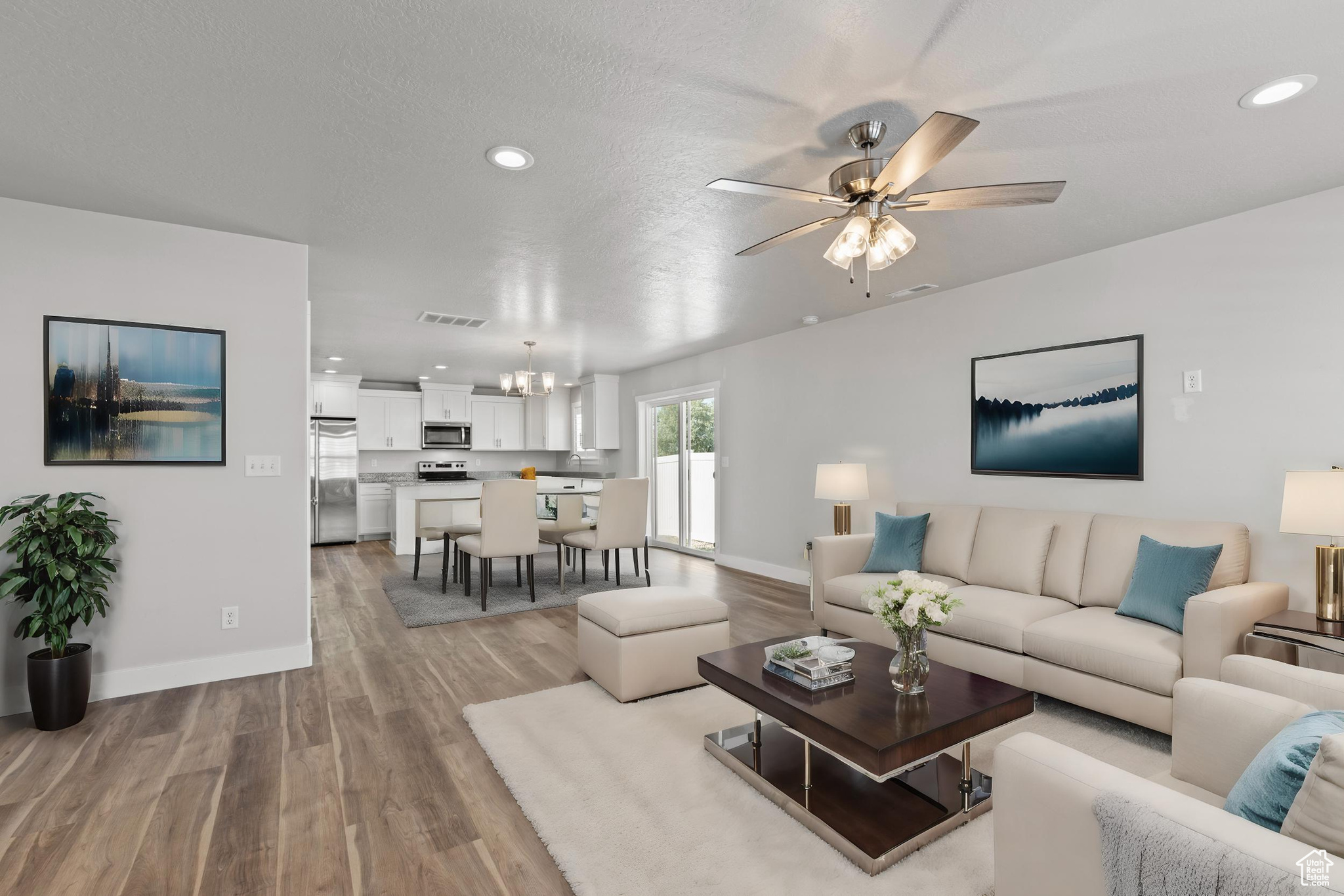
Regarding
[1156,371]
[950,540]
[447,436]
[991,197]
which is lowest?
[950,540]

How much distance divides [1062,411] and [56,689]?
17.4ft

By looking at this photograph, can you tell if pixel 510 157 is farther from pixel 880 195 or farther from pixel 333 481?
pixel 333 481

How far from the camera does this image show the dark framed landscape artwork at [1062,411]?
140 inches

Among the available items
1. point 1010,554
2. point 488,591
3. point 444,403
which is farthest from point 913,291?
point 444,403

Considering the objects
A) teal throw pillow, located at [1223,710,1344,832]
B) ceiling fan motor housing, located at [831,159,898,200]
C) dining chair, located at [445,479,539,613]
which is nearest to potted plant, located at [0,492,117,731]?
dining chair, located at [445,479,539,613]

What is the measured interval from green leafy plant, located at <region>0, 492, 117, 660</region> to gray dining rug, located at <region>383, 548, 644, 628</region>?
6.35ft

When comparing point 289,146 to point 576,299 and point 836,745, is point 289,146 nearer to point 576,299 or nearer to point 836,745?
point 576,299

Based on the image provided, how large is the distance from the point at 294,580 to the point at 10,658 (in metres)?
1.15

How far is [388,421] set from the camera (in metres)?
9.12

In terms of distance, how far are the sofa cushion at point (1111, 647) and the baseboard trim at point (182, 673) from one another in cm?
386

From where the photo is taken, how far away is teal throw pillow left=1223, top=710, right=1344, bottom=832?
109cm

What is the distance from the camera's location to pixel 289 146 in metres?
2.38

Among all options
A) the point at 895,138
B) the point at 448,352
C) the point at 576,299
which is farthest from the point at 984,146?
the point at 448,352

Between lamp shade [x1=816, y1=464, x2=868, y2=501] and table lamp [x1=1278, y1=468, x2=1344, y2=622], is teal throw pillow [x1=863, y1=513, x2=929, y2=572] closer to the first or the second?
lamp shade [x1=816, y1=464, x2=868, y2=501]
